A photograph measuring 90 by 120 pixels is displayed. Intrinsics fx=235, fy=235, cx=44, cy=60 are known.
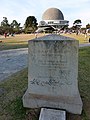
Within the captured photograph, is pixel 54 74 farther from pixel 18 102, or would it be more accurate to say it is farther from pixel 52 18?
pixel 52 18

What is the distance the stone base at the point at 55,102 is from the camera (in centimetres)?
513

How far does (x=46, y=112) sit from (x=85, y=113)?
0.90 m

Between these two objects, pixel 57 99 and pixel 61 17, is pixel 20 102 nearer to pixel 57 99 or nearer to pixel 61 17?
pixel 57 99

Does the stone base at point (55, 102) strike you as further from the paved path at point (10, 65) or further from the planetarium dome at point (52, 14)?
the planetarium dome at point (52, 14)

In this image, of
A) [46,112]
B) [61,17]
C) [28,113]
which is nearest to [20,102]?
[28,113]

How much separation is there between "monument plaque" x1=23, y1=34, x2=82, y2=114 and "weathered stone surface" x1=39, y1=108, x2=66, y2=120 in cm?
19

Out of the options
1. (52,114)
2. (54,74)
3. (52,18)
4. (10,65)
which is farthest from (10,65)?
(52,18)

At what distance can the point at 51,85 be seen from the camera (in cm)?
A: 527

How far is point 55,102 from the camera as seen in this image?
205 inches

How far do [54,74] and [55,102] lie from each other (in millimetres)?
621

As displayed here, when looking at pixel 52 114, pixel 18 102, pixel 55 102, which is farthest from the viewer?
pixel 18 102

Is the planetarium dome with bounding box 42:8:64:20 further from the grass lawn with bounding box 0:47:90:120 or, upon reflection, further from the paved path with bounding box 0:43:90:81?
the grass lawn with bounding box 0:47:90:120

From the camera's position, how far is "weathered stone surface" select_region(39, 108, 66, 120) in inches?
189

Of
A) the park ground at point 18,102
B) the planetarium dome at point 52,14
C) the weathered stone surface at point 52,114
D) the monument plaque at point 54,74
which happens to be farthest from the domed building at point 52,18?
the weathered stone surface at point 52,114
